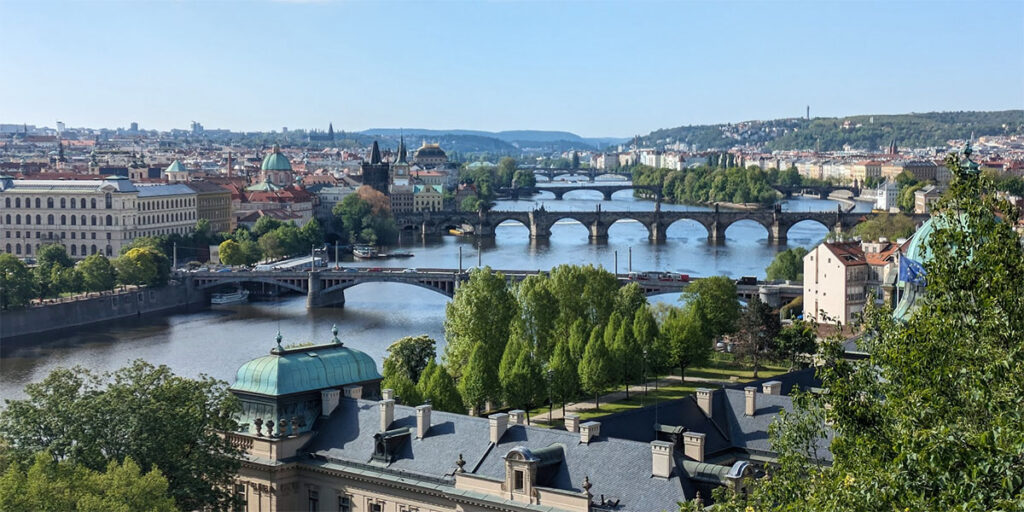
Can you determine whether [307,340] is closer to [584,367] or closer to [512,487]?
[584,367]

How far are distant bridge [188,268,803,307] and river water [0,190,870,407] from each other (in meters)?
1.00

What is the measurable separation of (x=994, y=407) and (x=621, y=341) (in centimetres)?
3184

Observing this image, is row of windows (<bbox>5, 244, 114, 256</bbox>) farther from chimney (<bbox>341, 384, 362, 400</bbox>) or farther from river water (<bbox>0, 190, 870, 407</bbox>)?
chimney (<bbox>341, 384, 362, 400</bbox>)

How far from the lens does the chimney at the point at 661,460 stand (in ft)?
76.0

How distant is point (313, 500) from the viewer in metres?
27.1

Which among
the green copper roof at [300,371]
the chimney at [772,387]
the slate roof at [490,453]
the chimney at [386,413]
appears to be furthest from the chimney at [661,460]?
the chimney at [772,387]

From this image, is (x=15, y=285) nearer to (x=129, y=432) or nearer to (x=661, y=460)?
(x=129, y=432)

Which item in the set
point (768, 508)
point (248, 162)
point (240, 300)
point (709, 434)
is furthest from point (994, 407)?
point (248, 162)

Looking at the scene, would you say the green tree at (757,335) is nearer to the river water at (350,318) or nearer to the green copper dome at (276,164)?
the river water at (350,318)

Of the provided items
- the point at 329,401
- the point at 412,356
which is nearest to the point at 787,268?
the point at 412,356

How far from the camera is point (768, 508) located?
1435cm

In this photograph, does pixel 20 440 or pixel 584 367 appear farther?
pixel 584 367

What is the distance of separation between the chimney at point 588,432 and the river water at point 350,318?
2040cm

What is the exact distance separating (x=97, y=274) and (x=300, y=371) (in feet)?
157
